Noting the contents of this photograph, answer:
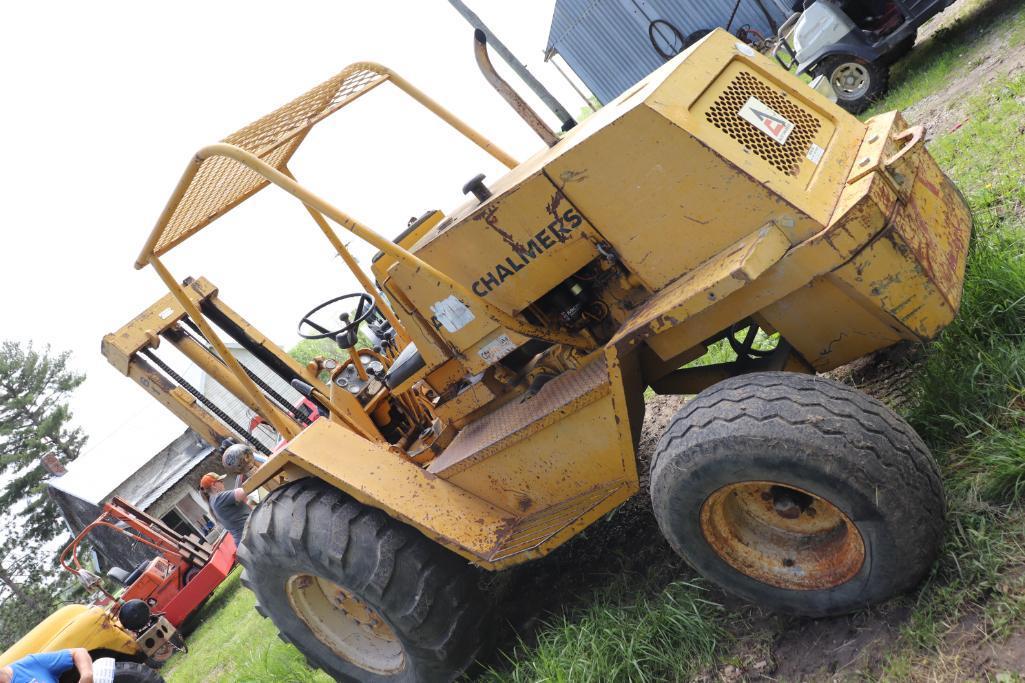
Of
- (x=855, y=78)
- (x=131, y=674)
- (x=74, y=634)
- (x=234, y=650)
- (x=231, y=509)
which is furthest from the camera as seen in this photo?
(x=855, y=78)

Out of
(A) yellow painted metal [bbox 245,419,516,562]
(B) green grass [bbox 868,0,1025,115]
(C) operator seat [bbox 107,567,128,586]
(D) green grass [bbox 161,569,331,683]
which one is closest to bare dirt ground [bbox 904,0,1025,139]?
(B) green grass [bbox 868,0,1025,115]

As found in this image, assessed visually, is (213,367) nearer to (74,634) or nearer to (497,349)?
(497,349)

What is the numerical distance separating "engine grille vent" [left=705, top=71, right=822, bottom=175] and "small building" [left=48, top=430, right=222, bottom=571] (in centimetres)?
1315

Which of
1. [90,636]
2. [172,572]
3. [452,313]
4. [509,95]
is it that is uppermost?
[509,95]

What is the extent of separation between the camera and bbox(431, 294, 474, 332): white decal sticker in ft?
12.1

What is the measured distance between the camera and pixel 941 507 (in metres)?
2.82

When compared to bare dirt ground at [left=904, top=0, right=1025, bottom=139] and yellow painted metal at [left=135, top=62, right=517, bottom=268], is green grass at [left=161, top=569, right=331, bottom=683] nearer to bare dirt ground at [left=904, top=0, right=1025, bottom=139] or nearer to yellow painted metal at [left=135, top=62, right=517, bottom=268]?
yellow painted metal at [left=135, top=62, right=517, bottom=268]

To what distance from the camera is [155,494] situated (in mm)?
15117

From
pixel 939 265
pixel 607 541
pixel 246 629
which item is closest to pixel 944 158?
pixel 939 265

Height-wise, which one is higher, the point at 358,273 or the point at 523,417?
the point at 358,273

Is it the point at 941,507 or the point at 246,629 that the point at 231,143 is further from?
the point at 246,629

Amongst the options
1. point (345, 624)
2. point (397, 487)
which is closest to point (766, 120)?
point (397, 487)

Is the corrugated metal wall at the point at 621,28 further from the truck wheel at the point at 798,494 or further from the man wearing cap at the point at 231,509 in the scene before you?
the truck wheel at the point at 798,494

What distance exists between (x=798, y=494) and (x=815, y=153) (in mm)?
1356
